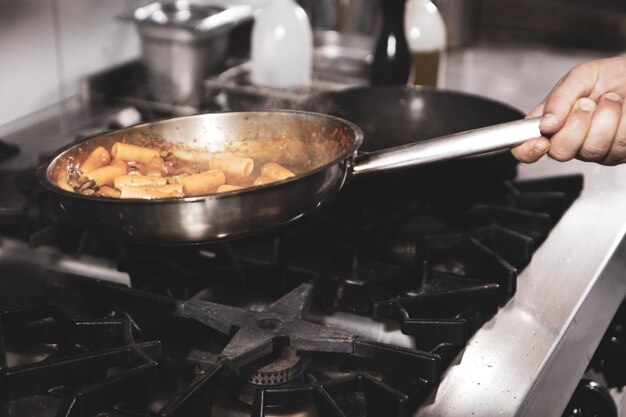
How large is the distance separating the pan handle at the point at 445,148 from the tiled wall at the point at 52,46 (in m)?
0.77

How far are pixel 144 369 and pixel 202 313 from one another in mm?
125

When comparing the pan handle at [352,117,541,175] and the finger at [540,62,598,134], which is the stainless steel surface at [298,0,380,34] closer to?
the finger at [540,62,598,134]

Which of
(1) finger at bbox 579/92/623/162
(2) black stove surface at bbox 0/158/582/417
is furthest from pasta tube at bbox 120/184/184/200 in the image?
(1) finger at bbox 579/92/623/162

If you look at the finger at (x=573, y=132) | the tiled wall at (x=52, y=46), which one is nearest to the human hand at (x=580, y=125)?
the finger at (x=573, y=132)

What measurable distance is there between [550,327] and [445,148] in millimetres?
226

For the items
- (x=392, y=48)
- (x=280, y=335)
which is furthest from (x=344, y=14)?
(x=280, y=335)

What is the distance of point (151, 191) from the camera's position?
2.67 feet

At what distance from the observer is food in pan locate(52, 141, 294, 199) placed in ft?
2.70

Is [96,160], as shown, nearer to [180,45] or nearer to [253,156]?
[253,156]

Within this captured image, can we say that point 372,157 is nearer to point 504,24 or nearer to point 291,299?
point 291,299

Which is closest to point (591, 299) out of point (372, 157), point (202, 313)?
point (372, 157)

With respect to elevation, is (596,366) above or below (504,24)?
below

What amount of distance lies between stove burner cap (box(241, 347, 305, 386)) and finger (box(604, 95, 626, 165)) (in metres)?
0.43

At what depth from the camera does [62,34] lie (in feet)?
4.74
